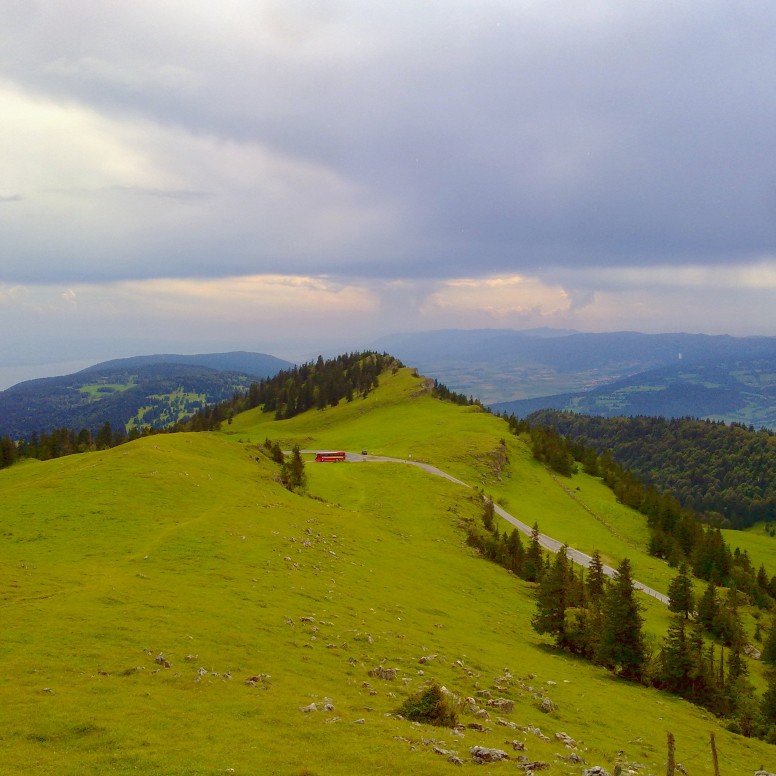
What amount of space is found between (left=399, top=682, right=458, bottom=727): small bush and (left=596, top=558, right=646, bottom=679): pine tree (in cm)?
2266

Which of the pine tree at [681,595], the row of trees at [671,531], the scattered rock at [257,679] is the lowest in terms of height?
the row of trees at [671,531]

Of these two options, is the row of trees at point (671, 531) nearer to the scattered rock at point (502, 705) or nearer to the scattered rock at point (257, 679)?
the scattered rock at point (502, 705)

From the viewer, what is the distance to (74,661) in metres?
21.1

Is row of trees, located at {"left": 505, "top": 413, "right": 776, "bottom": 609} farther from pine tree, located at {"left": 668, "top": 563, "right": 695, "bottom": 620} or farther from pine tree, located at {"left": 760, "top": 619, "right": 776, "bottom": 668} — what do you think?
pine tree, located at {"left": 668, "top": 563, "right": 695, "bottom": 620}

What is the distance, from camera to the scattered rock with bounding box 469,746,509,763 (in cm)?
1747

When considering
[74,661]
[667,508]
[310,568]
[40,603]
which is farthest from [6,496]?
[667,508]

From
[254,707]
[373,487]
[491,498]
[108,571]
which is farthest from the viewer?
[491,498]

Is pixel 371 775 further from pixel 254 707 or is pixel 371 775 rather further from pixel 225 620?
pixel 225 620

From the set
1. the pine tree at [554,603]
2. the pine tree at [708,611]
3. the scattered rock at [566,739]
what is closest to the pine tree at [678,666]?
the pine tree at [554,603]

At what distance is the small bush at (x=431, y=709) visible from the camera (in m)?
21.1

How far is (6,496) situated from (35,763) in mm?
37557

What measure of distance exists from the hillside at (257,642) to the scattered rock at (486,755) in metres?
0.51

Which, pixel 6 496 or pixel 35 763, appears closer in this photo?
pixel 35 763

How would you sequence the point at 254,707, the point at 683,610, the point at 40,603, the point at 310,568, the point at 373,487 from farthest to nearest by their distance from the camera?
→ the point at 373,487 < the point at 683,610 < the point at 310,568 < the point at 40,603 < the point at 254,707
